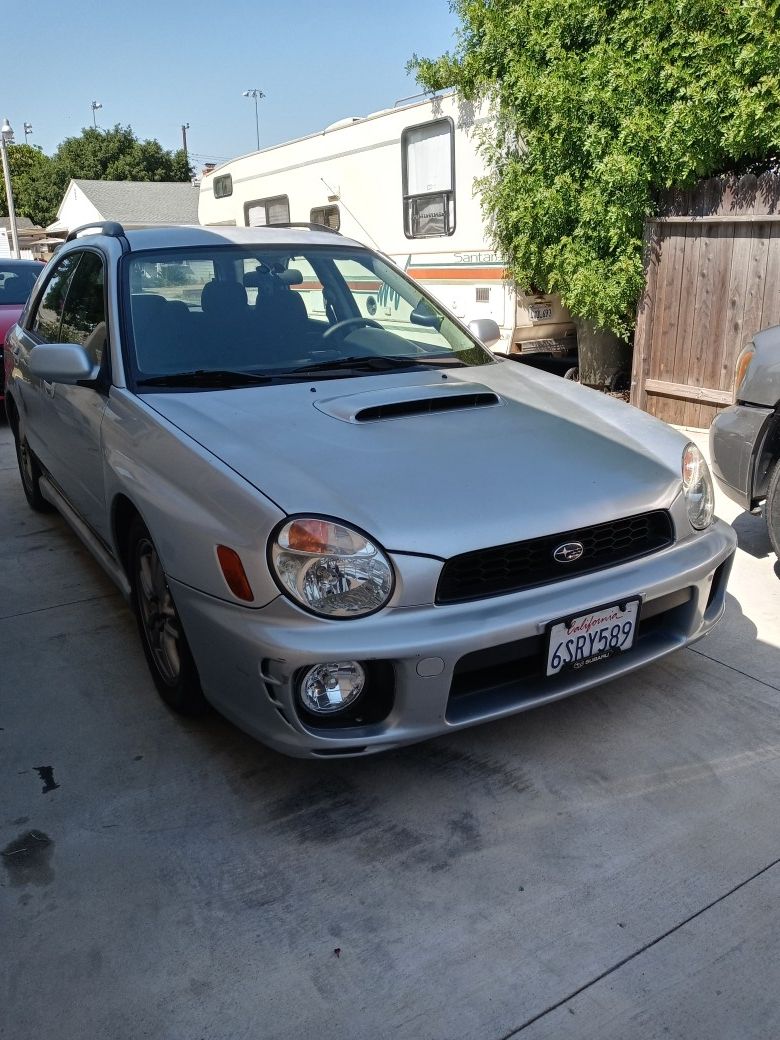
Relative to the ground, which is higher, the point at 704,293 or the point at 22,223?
the point at 22,223

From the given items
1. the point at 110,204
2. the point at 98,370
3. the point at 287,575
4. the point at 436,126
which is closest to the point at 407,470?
the point at 287,575

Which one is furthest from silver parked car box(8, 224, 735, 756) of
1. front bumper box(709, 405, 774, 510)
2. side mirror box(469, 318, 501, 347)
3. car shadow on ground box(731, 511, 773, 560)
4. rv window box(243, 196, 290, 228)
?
rv window box(243, 196, 290, 228)

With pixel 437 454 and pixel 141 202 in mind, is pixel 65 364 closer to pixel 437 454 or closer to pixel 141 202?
pixel 437 454

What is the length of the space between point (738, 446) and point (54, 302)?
3.46 m

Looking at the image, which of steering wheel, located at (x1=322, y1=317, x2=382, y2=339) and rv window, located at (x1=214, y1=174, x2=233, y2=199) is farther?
rv window, located at (x1=214, y1=174, x2=233, y2=199)

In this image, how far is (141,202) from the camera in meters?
37.6

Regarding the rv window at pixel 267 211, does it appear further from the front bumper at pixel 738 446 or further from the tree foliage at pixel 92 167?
the tree foliage at pixel 92 167

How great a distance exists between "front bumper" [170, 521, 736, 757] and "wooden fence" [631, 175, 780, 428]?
4731 mm

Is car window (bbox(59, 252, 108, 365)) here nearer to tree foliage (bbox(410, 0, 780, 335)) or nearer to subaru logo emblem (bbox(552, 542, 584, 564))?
subaru logo emblem (bbox(552, 542, 584, 564))

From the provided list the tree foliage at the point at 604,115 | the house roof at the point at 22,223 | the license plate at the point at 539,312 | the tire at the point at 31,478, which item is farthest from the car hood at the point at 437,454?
the house roof at the point at 22,223

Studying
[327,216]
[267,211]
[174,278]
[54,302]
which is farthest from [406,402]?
[267,211]

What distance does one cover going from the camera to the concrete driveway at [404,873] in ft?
6.36

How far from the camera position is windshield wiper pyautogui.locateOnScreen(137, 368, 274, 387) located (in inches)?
124

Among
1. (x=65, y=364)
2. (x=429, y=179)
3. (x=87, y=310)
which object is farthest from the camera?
(x=429, y=179)
